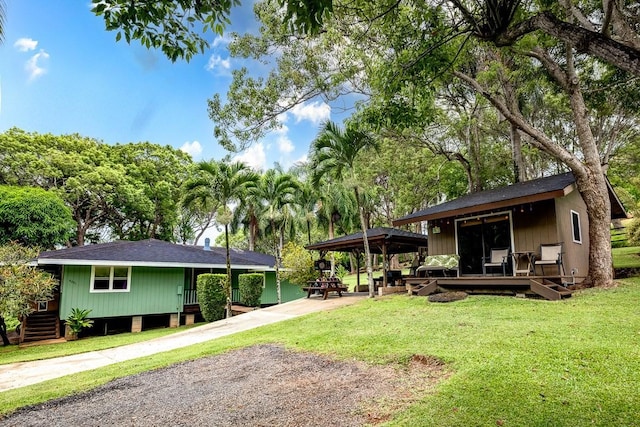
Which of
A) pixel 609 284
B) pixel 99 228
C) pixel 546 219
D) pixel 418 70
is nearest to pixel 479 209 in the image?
pixel 546 219

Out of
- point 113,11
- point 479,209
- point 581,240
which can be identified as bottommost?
point 581,240

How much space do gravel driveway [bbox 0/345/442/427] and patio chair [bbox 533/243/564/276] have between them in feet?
22.0

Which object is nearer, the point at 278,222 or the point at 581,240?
the point at 581,240

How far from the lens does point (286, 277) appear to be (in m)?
18.1

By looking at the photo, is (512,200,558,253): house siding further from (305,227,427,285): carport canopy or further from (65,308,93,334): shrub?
(65,308,93,334): shrub

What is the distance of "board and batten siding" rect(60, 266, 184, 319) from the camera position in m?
13.2

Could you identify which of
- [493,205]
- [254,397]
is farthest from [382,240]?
[254,397]

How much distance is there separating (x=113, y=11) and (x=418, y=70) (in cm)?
383

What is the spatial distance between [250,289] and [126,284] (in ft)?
16.0

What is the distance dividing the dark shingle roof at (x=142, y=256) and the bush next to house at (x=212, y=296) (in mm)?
1643

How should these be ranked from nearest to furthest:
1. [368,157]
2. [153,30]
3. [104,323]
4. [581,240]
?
[153,30] → [581,240] → [104,323] → [368,157]

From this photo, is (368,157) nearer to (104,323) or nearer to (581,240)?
(581,240)

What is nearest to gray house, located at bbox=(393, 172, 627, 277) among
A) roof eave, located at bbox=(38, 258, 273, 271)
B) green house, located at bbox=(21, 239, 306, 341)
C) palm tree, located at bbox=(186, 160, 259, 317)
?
palm tree, located at bbox=(186, 160, 259, 317)

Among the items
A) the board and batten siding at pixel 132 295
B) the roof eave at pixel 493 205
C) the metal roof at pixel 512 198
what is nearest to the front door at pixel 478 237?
the metal roof at pixel 512 198
